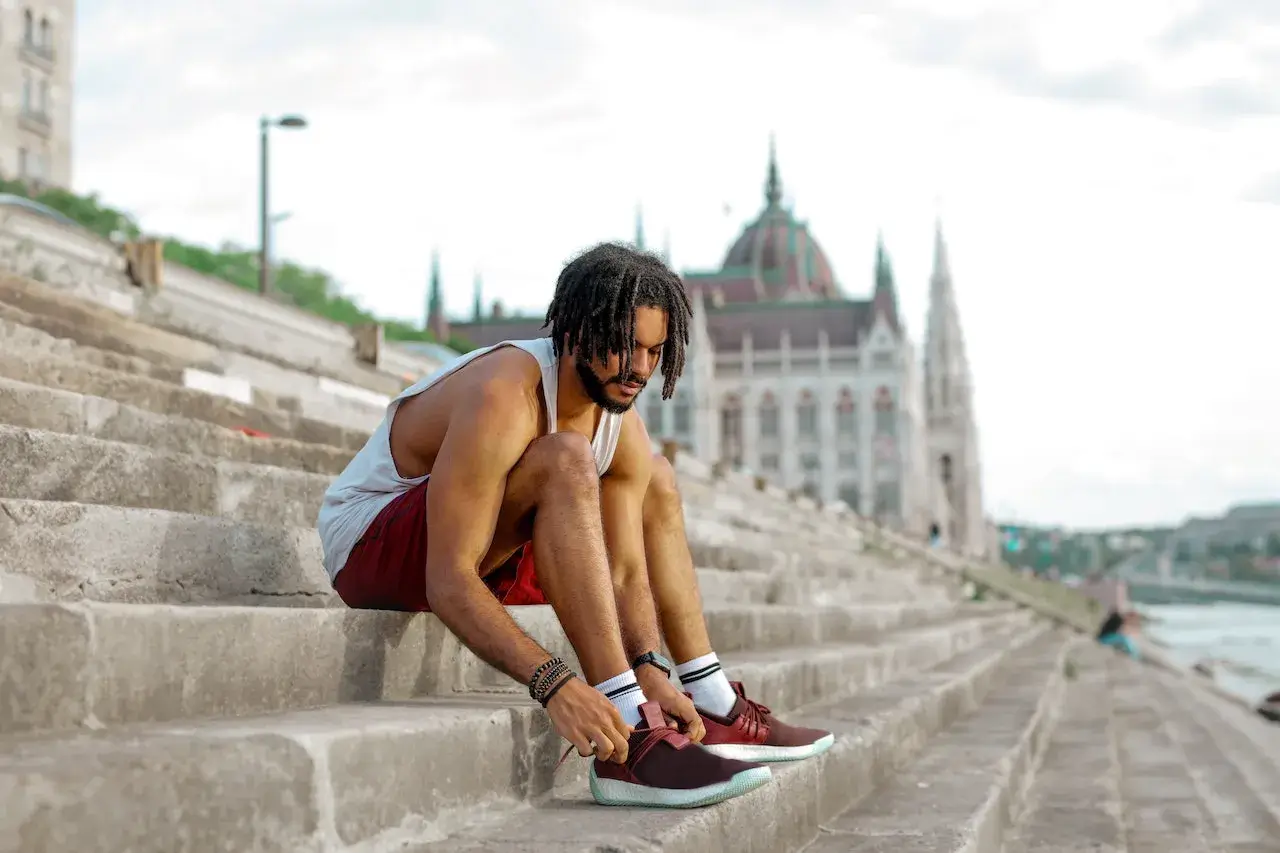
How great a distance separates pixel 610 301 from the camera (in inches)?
110

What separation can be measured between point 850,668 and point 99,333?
3507 millimetres

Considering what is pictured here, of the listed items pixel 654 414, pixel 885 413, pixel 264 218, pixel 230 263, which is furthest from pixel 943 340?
pixel 264 218

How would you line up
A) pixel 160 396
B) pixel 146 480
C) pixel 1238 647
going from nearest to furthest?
pixel 146 480
pixel 160 396
pixel 1238 647

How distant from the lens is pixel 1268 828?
4555 millimetres

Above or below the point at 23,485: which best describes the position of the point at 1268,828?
below

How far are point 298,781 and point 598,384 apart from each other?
1.23 metres

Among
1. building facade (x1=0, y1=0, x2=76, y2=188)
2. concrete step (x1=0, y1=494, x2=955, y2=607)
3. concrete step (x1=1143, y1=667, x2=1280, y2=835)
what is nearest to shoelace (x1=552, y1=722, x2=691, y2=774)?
concrete step (x1=0, y1=494, x2=955, y2=607)

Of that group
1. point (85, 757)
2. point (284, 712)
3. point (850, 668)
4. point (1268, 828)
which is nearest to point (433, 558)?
point (284, 712)

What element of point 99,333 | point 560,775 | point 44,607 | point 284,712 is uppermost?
point 99,333

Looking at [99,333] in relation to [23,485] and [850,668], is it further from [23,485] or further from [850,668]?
[850,668]

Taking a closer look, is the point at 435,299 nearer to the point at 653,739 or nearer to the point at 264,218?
the point at 264,218

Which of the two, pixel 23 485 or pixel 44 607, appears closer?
pixel 44 607

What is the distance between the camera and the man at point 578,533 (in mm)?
2492

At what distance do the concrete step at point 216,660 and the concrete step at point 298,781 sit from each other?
0.06 meters
